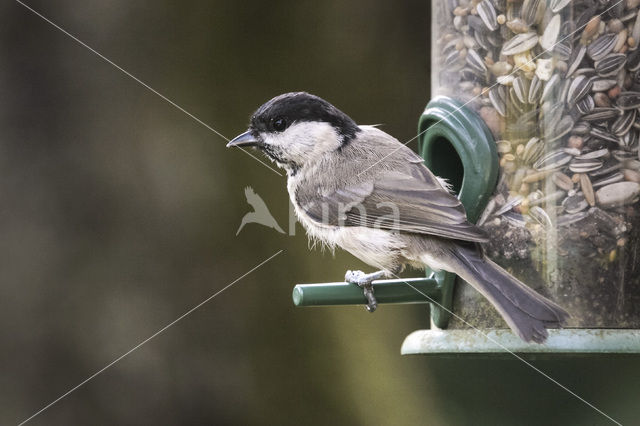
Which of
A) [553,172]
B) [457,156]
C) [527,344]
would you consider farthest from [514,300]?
[457,156]

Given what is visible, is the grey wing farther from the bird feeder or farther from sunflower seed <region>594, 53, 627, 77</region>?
sunflower seed <region>594, 53, 627, 77</region>

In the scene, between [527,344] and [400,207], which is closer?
[527,344]

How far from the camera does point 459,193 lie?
3557mm

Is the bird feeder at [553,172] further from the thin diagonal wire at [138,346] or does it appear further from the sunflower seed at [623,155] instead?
the thin diagonal wire at [138,346]

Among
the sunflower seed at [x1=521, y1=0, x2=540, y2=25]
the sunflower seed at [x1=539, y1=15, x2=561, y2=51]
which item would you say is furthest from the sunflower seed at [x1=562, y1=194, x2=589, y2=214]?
the sunflower seed at [x1=521, y1=0, x2=540, y2=25]

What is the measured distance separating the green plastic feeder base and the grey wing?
1.35ft

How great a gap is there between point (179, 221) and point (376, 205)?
91.1 inches

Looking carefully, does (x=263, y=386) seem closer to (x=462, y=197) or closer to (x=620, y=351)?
(x=462, y=197)

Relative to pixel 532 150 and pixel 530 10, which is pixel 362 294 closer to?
pixel 532 150

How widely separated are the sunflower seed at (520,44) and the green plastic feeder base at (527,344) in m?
1.02

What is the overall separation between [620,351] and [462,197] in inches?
32.6

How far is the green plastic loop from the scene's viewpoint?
3400 mm

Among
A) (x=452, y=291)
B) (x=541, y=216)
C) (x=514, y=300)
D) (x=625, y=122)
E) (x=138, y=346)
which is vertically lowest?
(x=138, y=346)

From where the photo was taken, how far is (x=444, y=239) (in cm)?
328
